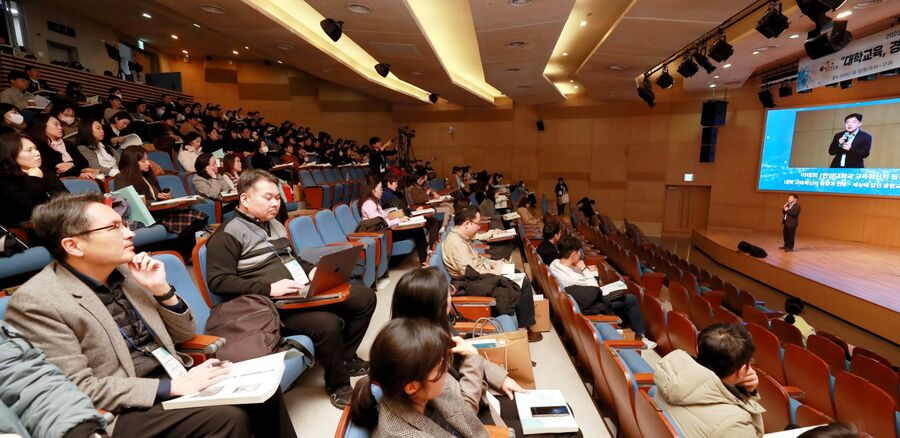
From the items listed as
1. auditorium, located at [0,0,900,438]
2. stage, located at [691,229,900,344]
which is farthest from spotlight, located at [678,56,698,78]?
stage, located at [691,229,900,344]

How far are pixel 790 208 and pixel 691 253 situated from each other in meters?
2.48

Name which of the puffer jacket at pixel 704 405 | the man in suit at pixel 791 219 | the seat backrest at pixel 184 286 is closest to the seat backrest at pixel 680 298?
the puffer jacket at pixel 704 405

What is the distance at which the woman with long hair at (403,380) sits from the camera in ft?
3.27

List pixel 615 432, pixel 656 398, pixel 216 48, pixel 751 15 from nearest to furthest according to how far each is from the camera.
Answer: pixel 656 398 < pixel 615 432 < pixel 751 15 < pixel 216 48

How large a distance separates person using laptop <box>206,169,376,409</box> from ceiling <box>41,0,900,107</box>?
2.99m

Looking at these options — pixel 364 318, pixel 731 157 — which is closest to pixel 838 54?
pixel 731 157

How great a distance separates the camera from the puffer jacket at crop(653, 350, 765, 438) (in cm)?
142

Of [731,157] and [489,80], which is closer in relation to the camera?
[489,80]

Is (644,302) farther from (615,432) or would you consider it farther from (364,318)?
(364,318)

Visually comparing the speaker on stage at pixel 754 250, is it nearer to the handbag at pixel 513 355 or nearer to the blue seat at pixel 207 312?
the handbag at pixel 513 355

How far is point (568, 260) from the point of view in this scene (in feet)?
11.1

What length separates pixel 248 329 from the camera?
1716 mm

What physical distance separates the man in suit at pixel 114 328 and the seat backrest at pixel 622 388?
4.16 ft

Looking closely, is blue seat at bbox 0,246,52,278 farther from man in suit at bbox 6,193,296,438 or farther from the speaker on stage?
the speaker on stage
